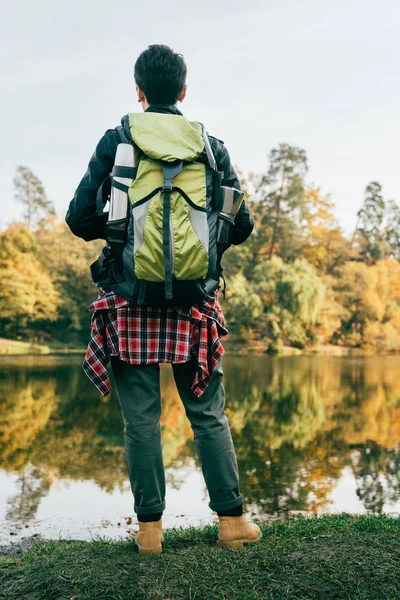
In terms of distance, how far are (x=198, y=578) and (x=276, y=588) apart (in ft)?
0.92

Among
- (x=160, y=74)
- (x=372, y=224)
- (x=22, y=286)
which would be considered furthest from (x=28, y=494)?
(x=372, y=224)

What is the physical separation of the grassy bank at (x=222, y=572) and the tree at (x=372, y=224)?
154 ft

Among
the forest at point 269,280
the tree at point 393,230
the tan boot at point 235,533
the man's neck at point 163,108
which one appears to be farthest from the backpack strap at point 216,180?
the tree at point 393,230

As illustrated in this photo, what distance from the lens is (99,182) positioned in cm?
276

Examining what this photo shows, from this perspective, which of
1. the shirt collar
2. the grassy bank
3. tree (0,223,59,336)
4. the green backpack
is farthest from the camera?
tree (0,223,59,336)

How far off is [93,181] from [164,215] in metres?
0.37

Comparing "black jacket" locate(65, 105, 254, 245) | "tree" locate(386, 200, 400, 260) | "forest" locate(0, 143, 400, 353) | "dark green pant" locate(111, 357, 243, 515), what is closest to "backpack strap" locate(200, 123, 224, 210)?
"black jacket" locate(65, 105, 254, 245)

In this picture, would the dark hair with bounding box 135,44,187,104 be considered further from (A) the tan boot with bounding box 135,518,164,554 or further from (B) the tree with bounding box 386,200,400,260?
(B) the tree with bounding box 386,200,400,260

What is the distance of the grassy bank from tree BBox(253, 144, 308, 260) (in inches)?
1416

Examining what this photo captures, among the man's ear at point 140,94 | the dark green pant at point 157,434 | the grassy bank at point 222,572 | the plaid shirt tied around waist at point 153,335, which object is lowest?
the grassy bank at point 222,572

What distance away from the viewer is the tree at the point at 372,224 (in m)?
48.7

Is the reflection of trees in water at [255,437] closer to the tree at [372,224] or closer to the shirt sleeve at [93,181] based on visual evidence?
the shirt sleeve at [93,181]

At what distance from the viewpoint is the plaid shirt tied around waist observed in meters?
2.76

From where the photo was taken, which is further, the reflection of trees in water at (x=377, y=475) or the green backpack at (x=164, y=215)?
the reflection of trees in water at (x=377, y=475)
